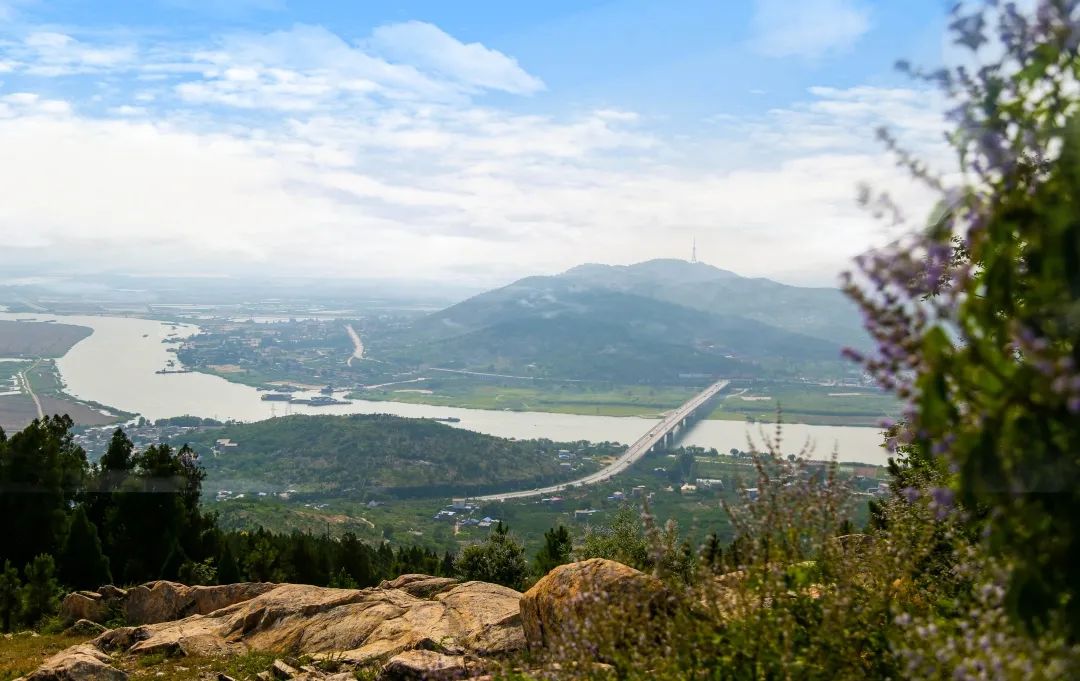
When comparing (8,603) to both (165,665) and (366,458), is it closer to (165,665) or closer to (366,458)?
(165,665)

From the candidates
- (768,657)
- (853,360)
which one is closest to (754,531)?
(768,657)

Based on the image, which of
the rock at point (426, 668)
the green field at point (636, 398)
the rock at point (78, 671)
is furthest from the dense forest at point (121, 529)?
the green field at point (636, 398)

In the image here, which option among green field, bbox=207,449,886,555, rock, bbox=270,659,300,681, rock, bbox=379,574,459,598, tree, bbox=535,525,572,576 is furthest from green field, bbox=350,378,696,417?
rock, bbox=270,659,300,681

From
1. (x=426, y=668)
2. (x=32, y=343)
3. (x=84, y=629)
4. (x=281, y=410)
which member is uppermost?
(x=426, y=668)

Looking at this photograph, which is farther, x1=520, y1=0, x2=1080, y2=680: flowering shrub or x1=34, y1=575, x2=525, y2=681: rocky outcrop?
x1=34, y1=575, x2=525, y2=681: rocky outcrop

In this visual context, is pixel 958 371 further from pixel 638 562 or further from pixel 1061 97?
pixel 638 562

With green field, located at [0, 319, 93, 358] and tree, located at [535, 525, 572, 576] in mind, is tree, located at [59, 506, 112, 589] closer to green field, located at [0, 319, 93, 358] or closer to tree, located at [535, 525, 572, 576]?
tree, located at [535, 525, 572, 576]

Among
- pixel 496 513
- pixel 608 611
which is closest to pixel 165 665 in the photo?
pixel 608 611

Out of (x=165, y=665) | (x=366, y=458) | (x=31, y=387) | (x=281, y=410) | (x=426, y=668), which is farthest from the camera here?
(x=281, y=410)
